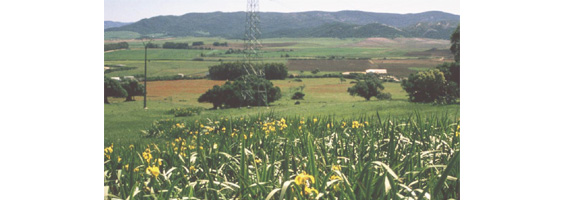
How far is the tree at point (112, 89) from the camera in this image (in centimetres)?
411

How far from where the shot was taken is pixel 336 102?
5.39 meters

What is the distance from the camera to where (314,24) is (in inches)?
180

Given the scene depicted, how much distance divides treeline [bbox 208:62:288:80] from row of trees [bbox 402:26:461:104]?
1543 millimetres

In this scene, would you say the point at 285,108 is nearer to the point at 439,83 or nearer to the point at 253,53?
the point at 253,53

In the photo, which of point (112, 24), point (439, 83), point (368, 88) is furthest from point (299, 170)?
point (368, 88)

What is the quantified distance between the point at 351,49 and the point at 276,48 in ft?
3.16

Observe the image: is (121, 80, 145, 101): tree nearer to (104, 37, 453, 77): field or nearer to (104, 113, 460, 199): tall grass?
(104, 37, 453, 77): field

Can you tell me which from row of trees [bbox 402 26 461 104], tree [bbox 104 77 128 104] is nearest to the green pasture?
tree [bbox 104 77 128 104]

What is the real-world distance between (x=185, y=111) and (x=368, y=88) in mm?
2327

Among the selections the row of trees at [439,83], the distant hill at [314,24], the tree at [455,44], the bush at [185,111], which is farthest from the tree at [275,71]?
the tree at [455,44]

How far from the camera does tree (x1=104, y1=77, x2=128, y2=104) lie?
4113mm

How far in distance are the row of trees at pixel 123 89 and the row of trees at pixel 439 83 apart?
2.72 m
